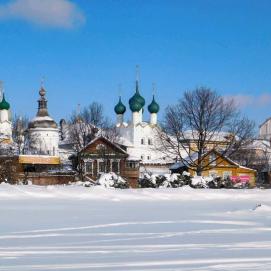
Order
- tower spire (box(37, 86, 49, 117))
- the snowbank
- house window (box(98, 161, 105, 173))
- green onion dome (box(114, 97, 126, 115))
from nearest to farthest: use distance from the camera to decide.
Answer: the snowbank, house window (box(98, 161, 105, 173)), tower spire (box(37, 86, 49, 117)), green onion dome (box(114, 97, 126, 115))

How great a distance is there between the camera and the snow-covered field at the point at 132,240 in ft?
25.9

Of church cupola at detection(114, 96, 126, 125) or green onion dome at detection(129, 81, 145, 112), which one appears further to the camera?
church cupola at detection(114, 96, 126, 125)

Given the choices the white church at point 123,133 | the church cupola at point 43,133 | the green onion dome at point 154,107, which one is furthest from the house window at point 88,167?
the green onion dome at point 154,107

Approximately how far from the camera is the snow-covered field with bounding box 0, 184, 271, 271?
7887 mm

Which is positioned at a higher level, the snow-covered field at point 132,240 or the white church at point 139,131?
the white church at point 139,131

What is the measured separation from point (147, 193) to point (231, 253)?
57.4 feet

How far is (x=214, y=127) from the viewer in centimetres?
4831

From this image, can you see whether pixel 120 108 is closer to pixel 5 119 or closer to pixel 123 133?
pixel 123 133

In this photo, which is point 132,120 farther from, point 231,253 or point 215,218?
point 231,253

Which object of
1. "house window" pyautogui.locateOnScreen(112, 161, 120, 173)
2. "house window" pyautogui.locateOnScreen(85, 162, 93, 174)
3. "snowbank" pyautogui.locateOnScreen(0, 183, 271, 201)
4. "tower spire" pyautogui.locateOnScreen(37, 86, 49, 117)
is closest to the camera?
"snowbank" pyautogui.locateOnScreen(0, 183, 271, 201)

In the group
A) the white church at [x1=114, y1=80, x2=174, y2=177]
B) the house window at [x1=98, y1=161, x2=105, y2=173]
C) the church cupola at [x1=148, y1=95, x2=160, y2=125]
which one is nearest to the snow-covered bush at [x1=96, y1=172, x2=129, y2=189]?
the house window at [x1=98, y1=161, x2=105, y2=173]

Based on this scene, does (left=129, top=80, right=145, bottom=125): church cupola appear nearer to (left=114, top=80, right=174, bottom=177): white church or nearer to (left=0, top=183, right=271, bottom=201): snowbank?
(left=114, top=80, right=174, bottom=177): white church

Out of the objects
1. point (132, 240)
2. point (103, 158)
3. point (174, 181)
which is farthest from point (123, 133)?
point (132, 240)

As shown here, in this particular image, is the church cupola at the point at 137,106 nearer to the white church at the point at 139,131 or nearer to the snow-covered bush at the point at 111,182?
the white church at the point at 139,131
